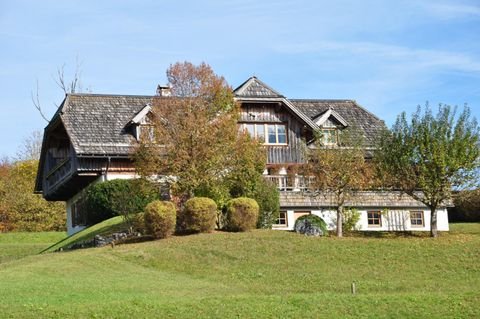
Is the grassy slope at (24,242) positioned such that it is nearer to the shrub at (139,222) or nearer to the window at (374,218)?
the shrub at (139,222)

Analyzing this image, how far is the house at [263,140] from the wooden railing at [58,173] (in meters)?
0.05

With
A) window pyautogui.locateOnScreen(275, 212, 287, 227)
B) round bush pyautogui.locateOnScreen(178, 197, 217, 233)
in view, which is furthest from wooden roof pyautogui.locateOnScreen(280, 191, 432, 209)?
round bush pyautogui.locateOnScreen(178, 197, 217, 233)

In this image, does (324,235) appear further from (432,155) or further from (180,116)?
(180,116)

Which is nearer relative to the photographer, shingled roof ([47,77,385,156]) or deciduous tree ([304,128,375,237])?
deciduous tree ([304,128,375,237])

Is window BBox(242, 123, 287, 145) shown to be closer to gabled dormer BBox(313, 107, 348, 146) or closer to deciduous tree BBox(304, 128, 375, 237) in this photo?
gabled dormer BBox(313, 107, 348, 146)

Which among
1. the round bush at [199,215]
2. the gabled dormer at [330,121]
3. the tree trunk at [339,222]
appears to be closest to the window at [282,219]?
the tree trunk at [339,222]

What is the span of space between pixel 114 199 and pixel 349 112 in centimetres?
1654

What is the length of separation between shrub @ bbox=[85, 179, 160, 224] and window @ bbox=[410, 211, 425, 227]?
13.3 m

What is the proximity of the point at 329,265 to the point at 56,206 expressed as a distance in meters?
38.8

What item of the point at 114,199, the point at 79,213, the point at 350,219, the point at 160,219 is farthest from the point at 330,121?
the point at 160,219

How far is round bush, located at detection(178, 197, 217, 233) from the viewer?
35219 millimetres

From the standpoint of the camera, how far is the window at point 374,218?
1704 inches

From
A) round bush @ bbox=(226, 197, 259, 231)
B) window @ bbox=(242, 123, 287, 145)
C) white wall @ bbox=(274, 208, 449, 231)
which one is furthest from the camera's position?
window @ bbox=(242, 123, 287, 145)

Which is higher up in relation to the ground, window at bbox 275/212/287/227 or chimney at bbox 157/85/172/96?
chimney at bbox 157/85/172/96
